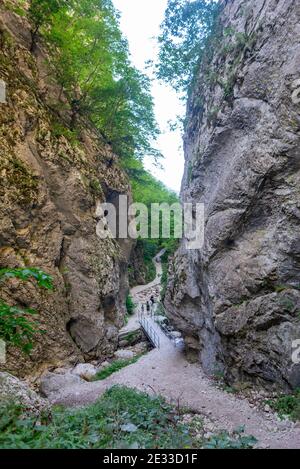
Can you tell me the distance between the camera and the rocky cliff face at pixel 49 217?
1164cm

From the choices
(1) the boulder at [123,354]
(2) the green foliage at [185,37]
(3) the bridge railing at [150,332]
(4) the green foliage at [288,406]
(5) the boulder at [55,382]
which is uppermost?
(2) the green foliage at [185,37]

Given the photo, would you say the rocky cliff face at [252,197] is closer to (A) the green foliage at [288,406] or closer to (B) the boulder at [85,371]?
(A) the green foliage at [288,406]

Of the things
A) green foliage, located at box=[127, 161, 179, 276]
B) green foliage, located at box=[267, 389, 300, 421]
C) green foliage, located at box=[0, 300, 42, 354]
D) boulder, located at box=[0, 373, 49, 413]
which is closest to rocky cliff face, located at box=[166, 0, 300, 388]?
green foliage, located at box=[267, 389, 300, 421]

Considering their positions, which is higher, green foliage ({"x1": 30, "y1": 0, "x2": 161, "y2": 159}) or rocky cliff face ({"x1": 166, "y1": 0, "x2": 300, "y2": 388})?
green foliage ({"x1": 30, "y1": 0, "x2": 161, "y2": 159})

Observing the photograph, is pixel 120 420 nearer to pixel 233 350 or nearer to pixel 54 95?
pixel 233 350

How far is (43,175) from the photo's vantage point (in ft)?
44.0

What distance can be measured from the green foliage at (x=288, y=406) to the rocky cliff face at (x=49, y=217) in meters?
8.47

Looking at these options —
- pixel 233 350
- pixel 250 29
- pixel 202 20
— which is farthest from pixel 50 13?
pixel 233 350

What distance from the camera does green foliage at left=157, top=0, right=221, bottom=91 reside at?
13367mm

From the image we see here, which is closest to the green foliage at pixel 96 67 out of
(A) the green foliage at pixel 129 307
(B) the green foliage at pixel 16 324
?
(A) the green foliage at pixel 129 307

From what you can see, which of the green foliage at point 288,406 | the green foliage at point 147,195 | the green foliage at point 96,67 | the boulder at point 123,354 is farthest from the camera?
the green foliage at point 147,195

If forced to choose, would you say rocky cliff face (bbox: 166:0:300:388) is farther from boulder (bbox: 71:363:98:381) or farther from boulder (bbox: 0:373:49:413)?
boulder (bbox: 0:373:49:413)

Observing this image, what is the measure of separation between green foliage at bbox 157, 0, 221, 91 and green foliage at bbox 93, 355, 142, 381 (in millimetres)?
14101

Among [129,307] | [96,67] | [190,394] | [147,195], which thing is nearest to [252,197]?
[190,394]
